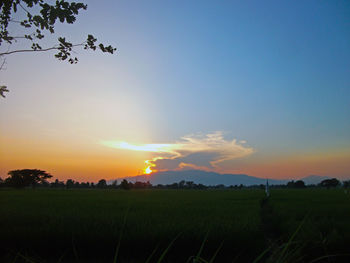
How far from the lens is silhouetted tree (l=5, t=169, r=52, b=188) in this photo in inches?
2476

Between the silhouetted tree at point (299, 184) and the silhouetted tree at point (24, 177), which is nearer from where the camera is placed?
the silhouetted tree at point (24, 177)

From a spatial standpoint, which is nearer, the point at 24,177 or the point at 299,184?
the point at 24,177

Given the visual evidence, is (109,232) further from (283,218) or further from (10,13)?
(283,218)

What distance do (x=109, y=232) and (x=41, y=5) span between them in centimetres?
503

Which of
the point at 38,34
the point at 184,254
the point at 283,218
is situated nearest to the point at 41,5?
the point at 38,34

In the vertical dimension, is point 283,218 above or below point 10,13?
below

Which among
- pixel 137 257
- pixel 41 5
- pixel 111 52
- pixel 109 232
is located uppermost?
pixel 41 5

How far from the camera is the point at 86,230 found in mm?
6973

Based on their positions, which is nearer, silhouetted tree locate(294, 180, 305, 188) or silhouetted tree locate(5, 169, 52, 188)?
silhouetted tree locate(5, 169, 52, 188)

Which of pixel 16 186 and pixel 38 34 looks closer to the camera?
pixel 38 34

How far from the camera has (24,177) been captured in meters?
66.8

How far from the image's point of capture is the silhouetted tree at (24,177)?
62881mm

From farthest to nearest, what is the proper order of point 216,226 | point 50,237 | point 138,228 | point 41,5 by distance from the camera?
1. point 216,226
2. point 138,228
3. point 50,237
4. point 41,5

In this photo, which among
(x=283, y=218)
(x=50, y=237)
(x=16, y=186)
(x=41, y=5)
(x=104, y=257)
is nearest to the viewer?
(x=41, y=5)
